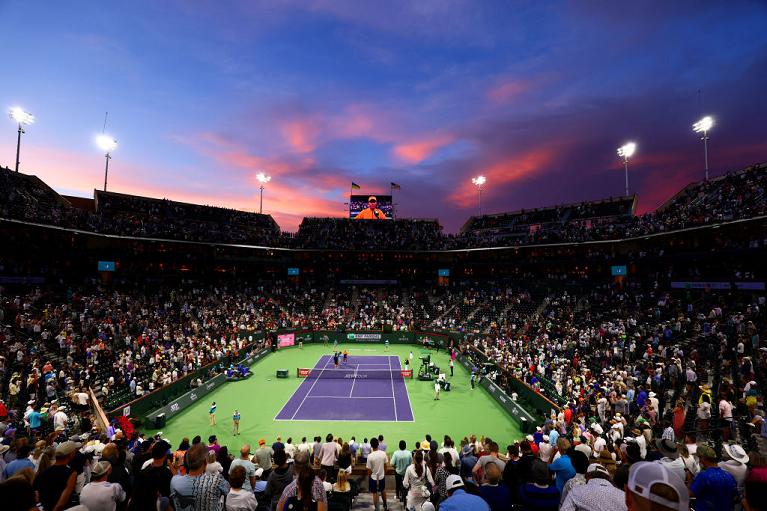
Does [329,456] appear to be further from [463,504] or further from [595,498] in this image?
[595,498]

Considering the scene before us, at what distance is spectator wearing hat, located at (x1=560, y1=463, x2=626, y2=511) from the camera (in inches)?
121

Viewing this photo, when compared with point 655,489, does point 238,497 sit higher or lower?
lower

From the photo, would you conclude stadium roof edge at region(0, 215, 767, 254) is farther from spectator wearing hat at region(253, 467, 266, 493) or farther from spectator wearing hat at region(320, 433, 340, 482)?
spectator wearing hat at region(253, 467, 266, 493)

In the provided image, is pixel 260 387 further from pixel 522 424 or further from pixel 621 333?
pixel 621 333

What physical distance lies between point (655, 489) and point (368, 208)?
208ft

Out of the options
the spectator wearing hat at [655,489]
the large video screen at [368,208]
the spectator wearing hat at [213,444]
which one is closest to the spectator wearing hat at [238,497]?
the spectator wearing hat at [655,489]

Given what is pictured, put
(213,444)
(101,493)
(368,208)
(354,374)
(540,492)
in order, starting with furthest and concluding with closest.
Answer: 1. (368,208)
2. (354,374)
3. (213,444)
4. (101,493)
5. (540,492)

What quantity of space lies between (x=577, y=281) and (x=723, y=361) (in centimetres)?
2322

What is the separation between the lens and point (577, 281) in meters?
41.0

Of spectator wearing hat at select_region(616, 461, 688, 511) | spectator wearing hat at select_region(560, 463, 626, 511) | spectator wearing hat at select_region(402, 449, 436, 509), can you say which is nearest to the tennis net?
spectator wearing hat at select_region(402, 449, 436, 509)

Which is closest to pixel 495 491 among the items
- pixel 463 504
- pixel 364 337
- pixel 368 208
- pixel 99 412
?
pixel 463 504

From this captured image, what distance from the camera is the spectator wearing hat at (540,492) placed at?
4137 mm

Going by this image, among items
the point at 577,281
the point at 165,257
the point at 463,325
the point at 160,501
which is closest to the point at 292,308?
the point at 165,257

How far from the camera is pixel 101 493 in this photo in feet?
14.3
